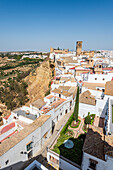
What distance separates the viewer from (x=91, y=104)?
18.5 metres

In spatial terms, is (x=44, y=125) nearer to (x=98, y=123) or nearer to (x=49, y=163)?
(x=49, y=163)

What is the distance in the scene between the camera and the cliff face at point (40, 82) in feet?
119

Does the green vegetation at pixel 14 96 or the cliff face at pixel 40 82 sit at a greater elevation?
the cliff face at pixel 40 82

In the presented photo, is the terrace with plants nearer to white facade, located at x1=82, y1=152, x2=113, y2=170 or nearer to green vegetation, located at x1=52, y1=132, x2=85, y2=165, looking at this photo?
green vegetation, located at x1=52, y1=132, x2=85, y2=165

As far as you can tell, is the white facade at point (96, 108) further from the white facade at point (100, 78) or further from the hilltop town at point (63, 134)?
the white facade at point (100, 78)

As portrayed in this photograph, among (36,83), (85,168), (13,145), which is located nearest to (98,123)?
(85,168)

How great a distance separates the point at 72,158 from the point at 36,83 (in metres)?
31.0

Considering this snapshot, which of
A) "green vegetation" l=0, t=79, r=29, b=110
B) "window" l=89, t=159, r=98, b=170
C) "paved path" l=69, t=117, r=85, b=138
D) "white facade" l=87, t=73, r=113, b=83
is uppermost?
"white facade" l=87, t=73, r=113, b=83

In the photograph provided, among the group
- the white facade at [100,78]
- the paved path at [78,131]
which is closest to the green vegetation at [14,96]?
the white facade at [100,78]

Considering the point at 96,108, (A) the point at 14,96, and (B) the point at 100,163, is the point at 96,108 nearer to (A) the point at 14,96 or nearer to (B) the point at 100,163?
(B) the point at 100,163

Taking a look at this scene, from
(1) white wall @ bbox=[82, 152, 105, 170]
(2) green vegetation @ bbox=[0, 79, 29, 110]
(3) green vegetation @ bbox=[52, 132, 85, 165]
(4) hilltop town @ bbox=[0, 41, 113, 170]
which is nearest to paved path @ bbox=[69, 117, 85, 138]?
(4) hilltop town @ bbox=[0, 41, 113, 170]

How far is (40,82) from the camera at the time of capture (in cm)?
3884

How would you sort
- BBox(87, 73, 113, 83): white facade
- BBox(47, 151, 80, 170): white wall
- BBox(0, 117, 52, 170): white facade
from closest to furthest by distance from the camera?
BBox(0, 117, 52, 170): white facade < BBox(47, 151, 80, 170): white wall < BBox(87, 73, 113, 83): white facade

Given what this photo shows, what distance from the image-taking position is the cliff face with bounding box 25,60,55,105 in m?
36.3
